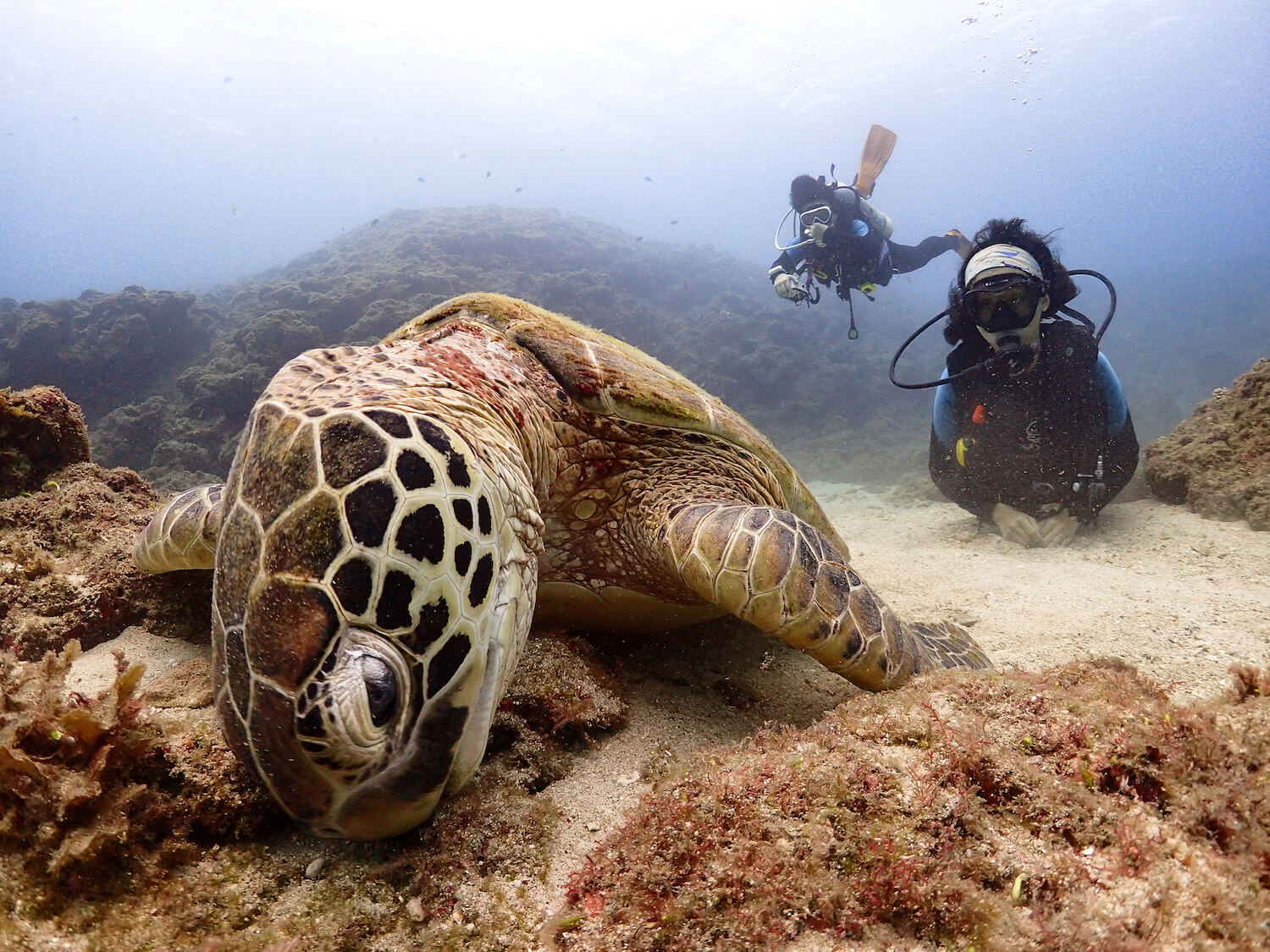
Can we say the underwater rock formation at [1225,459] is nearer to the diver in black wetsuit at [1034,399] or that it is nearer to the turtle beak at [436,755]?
the diver in black wetsuit at [1034,399]

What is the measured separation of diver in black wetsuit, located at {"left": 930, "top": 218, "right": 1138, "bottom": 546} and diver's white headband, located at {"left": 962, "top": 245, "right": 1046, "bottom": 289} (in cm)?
1

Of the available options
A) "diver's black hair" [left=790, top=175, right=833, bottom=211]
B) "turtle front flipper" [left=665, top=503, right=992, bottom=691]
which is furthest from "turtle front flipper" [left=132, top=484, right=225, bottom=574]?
"diver's black hair" [left=790, top=175, right=833, bottom=211]

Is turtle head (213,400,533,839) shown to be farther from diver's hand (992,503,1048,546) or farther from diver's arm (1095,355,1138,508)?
diver's arm (1095,355,1138,508)

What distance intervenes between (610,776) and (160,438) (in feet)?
42.1

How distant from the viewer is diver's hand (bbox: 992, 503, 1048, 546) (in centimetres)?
470

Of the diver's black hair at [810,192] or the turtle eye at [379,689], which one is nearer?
the turtle eye at [379,689]

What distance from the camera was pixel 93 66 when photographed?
73688mm

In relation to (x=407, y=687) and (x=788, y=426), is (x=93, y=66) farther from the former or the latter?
(x=407, y=687)

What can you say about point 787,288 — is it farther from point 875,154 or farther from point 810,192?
point 875,154

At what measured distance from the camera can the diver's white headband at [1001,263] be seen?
454 centimetres

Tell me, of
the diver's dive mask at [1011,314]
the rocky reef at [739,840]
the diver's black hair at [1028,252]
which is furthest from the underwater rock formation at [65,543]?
the diver's black hair at [1028,252]

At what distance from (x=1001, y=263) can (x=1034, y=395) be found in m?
1.27

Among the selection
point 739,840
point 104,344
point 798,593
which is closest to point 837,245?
point 798,593

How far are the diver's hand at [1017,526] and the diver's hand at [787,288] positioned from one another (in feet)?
20.2
